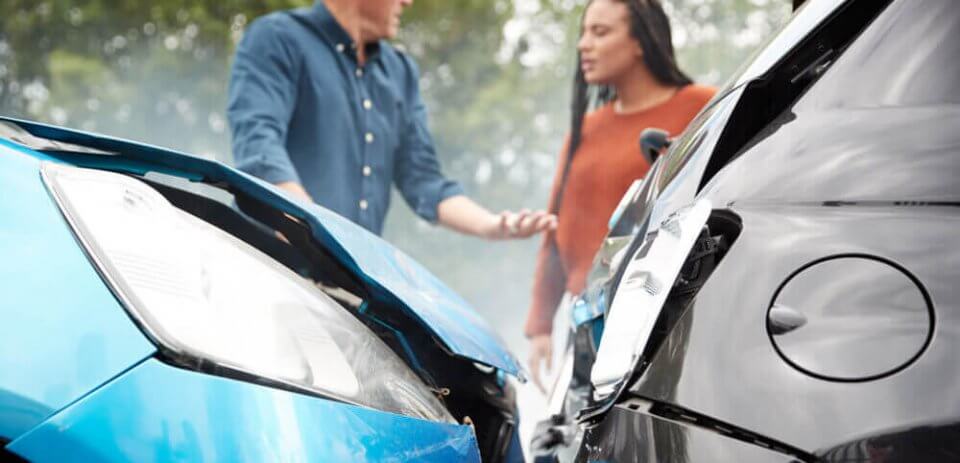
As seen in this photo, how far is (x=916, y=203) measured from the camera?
814 millimetres

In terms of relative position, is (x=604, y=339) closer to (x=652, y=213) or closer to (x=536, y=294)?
(x=652, y=213)

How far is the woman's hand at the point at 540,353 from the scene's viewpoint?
3.55 metres

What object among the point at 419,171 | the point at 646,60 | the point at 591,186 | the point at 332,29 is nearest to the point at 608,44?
the point at 646,60

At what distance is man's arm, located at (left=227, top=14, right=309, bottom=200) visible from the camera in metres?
2.76

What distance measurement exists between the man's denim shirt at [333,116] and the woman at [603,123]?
424mm

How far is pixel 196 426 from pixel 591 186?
2.54m

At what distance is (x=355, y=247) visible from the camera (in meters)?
1.28

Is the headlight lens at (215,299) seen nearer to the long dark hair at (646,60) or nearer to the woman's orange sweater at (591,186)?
the woman's orange sweater at (591,186)

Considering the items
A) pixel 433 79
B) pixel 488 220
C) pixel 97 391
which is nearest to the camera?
pixel 97 391

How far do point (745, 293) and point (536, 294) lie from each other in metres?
2.72

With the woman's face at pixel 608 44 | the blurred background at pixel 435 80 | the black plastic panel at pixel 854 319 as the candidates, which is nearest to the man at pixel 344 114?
the woman's face at pixel 608 44

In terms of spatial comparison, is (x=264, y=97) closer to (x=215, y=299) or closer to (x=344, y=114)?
(x=344, y=114)

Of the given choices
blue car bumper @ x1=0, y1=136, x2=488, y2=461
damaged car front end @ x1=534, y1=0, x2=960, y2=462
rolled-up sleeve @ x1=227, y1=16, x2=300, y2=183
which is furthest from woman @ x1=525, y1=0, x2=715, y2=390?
blue car bumper @ x1=0, y1=136, x2=488, y2=461

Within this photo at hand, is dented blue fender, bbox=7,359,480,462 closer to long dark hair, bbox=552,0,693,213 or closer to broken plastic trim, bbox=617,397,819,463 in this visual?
broken plastic trim, bbox=617,397,819,463
